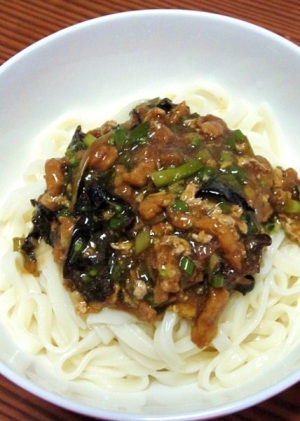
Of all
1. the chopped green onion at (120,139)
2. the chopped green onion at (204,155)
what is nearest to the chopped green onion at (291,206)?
the chopped green onion at (204,155)

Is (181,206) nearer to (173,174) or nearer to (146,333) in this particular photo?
(173,174)

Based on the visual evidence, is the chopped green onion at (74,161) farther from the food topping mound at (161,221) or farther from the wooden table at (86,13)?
the wooden table at (86,13)

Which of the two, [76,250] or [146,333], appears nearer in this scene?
[76,250]

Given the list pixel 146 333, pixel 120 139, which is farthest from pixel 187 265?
pixel 120 139

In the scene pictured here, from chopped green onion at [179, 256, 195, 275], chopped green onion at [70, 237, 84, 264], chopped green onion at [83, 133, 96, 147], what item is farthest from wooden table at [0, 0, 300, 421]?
chopped green onion at [179, 256, 195, 275]

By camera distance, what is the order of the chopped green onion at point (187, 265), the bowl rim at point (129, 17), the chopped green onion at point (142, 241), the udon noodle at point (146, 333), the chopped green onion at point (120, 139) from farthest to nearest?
the bowl rim at point (129, 17)
the chopped green onion at point (120, 139)
the udon noodle at point (146, 333)
the chopped green onion at point (142, 241)
the chopped green onion at point (187, 265)

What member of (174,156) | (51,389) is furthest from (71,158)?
(51,389)

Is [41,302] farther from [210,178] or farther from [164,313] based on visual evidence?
[210,178]
